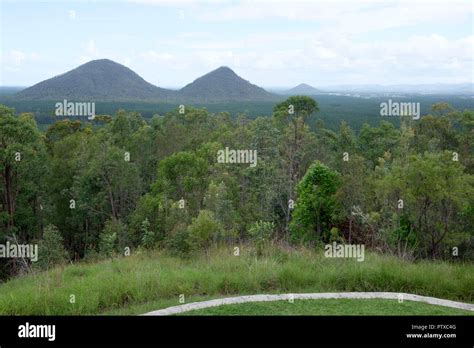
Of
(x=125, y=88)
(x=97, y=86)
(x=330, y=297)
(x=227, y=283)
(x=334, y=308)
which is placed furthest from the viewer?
(x=125, y=88)

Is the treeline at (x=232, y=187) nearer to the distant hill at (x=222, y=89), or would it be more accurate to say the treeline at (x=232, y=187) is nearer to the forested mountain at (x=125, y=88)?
the forested mountain at (x=125, y=88)

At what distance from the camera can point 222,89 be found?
134m

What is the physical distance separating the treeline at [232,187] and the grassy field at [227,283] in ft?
5.22

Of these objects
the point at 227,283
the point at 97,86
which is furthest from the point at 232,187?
the point at 97,86

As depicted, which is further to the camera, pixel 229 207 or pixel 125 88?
pixel 125 88

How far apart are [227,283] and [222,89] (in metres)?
131

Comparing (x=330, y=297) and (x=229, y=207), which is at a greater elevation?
(x=330, y=297)

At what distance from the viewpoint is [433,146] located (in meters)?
24.4

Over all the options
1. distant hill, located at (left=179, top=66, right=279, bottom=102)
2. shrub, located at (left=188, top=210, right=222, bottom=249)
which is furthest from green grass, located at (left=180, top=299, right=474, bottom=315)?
distant hill, located at (left=179, top=66, right=279, bottom=102)

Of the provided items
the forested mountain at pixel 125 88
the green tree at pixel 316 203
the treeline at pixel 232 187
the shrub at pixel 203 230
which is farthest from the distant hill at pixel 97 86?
the shrub at pixel 203 230

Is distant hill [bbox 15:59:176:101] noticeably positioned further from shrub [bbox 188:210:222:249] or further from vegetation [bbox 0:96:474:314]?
shrub [bbox 188:210:222:249]

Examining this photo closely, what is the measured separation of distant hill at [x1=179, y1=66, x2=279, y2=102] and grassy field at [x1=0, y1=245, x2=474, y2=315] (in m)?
116

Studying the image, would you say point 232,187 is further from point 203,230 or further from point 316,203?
point 203,230

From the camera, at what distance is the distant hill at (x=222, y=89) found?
421 ft
